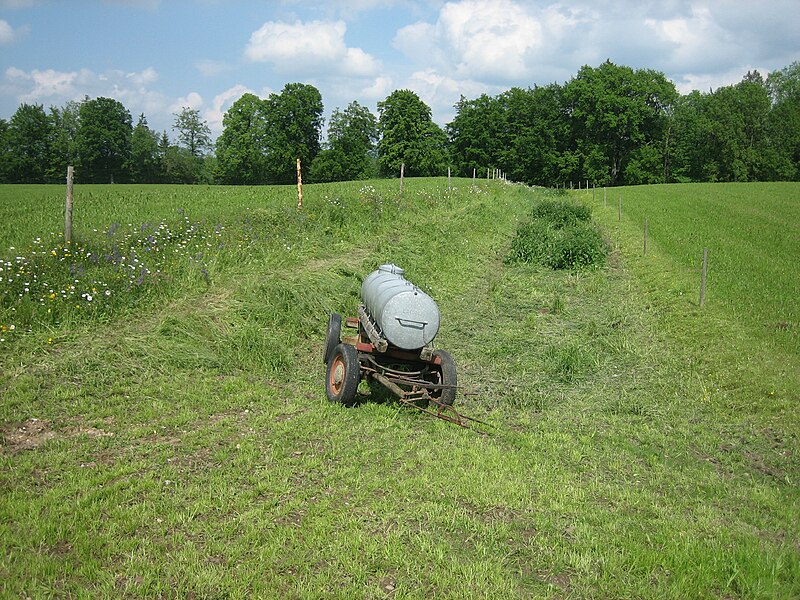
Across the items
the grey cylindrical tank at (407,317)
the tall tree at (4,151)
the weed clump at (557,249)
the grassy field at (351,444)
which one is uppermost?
the tall tree at (4,151)

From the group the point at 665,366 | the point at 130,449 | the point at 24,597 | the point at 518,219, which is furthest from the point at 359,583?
the point at 518,219

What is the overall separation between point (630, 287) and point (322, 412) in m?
10.7

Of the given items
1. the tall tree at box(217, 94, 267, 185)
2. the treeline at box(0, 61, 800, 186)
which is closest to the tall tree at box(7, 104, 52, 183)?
the treeline at box(0, 61, 800, 186)

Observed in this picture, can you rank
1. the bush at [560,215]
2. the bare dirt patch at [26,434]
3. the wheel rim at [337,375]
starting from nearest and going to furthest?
the bare dirt patch at [26,434] → the wheel rim at [337,375] → the bush at [560,215]

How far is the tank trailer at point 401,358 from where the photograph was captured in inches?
305

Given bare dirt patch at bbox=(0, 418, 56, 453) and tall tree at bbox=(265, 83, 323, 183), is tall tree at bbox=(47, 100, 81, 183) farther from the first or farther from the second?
bare dirt patch at bbox=(0, 418, 56, 453)

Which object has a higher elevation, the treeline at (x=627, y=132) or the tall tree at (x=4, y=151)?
the treeline at (x=627, y=132)

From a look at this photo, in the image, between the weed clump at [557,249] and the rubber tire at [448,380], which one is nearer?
the rubber tire at [448,380]

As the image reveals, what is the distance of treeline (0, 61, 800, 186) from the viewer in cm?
6956

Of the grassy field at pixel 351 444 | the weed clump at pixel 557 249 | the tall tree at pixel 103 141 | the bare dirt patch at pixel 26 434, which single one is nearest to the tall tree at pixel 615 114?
the tall tree at pixel 103 141

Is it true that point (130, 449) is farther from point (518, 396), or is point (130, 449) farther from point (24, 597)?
point (518, 396)

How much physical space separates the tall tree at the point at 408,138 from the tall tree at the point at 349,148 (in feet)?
7.25

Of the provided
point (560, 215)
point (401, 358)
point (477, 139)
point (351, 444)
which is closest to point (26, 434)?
point (351, 444)

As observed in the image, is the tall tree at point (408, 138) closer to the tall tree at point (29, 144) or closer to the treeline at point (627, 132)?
the treeline at point (627, 132)
